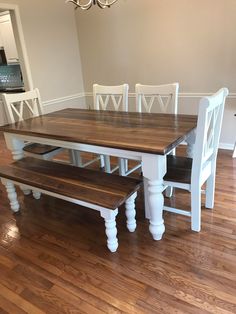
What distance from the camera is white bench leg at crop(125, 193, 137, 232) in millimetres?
1840

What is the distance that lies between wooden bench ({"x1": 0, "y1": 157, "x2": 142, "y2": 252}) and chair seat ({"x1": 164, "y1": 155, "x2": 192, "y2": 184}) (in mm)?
251

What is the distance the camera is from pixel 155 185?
5.55 feet

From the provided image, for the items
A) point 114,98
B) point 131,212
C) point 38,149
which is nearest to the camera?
point 131,212

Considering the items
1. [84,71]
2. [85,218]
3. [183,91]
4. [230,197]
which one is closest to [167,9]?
[183,91]

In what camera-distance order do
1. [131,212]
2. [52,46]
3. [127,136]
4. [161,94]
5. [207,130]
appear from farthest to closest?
[52,46]
[161,94]
[131,212]
[127,136]
[207,130]

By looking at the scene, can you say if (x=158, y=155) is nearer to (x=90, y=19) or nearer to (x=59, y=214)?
(x=59, y=214)

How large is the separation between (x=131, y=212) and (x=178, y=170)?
1.52ft

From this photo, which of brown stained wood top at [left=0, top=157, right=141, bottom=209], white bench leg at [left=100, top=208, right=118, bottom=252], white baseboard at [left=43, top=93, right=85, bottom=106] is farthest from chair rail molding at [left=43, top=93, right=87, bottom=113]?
white bench leg at [left=100, top=208, right=118, bottom=252]

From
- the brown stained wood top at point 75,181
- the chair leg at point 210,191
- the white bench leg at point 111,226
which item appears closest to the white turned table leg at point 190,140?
the chair leg at point 210,191

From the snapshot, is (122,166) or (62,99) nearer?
(122,166)

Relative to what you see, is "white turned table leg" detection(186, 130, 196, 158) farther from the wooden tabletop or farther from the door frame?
the door frame

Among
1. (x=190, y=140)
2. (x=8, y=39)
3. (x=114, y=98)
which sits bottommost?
(x=190, y=140)

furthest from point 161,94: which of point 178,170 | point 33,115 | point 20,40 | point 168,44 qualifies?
point 20,40

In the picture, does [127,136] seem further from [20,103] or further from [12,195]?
[20,103]
